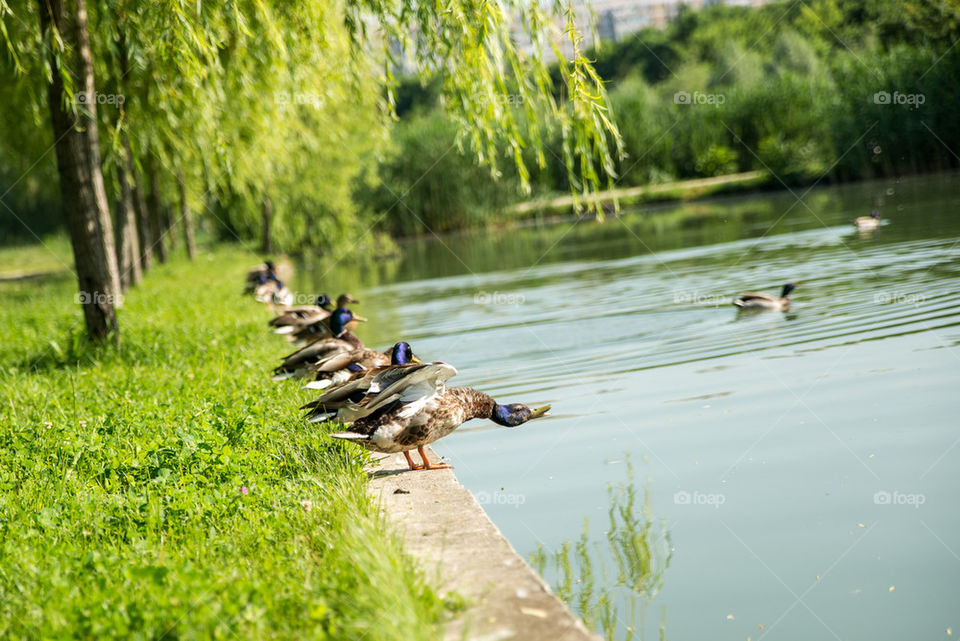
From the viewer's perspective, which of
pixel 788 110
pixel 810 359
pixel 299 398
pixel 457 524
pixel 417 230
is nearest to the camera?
pixel 457 524

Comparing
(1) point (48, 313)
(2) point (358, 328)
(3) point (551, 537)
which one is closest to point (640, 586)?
(3) point (551, 537)

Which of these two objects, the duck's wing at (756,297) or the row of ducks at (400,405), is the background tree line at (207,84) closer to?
the row of ducks at (400,405)

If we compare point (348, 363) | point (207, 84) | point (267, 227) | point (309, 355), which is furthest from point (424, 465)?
point (267, 227)

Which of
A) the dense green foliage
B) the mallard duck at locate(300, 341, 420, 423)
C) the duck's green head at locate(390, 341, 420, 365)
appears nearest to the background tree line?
the duck's green head at locate(390, 341, 420, 365)

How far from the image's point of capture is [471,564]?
456cm

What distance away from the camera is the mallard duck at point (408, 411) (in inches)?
242

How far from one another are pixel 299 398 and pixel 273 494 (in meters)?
2.70

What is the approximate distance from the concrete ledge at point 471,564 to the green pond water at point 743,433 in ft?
1.40

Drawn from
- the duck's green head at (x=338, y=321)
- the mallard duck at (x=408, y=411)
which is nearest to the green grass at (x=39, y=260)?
the duck's green head at (x=338, y=321)

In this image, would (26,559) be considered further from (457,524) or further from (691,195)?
(691,195)

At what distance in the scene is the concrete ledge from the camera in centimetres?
382

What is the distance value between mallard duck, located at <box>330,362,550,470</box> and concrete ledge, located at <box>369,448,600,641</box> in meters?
0.32

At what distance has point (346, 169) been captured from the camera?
3706 cm

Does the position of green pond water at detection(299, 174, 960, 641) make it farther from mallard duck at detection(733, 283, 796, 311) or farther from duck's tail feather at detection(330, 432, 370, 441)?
duck's tail feather at detection(330, 432, 370, 441)
